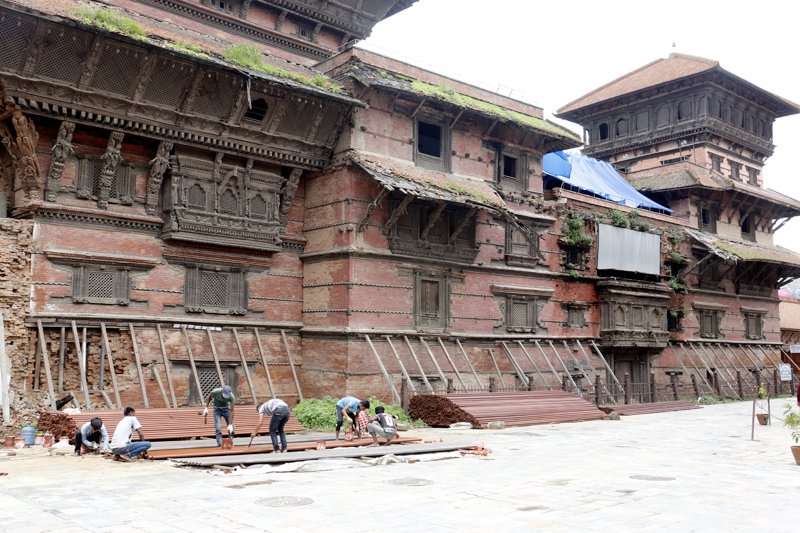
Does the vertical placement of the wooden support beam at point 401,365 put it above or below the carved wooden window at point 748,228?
below

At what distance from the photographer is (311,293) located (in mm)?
24328

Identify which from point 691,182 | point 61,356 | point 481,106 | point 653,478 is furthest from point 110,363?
point 691,182

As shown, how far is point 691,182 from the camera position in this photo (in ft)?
122

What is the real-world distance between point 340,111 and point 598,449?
486 inches

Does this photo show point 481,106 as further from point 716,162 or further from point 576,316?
point 716,162

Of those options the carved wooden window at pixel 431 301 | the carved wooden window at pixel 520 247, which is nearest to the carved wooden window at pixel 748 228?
the carved wooden window at pixel 520 247

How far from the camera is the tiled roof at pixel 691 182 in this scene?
3760cm

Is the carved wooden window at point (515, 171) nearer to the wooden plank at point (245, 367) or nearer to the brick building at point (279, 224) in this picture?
the brick building at point (279, 224)

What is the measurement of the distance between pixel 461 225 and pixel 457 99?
164 inches

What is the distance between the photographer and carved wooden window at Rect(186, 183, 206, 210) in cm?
2184

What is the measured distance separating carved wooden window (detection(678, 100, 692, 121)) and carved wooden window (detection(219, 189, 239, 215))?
2876 centimetres

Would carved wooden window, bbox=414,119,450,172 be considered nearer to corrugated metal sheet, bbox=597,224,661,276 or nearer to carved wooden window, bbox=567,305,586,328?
carved wooden window, bbox=567,305,586,328

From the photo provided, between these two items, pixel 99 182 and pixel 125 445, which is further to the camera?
pixel 99 182

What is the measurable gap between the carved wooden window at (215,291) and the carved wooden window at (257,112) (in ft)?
15.0
